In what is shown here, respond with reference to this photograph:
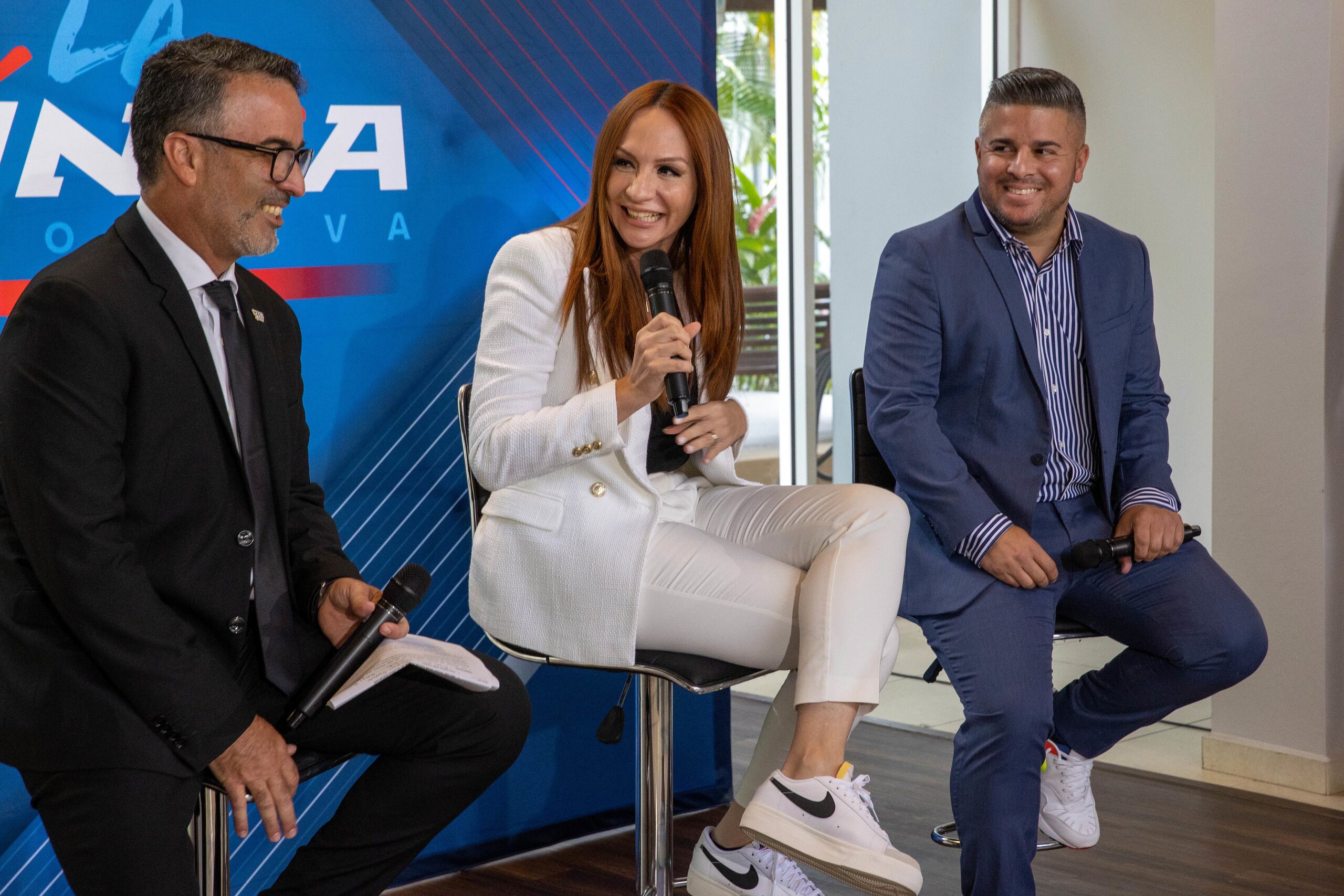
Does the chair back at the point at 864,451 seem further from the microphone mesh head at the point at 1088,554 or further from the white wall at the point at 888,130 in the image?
the white wall at the point at 888,130

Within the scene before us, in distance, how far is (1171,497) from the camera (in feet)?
8.76

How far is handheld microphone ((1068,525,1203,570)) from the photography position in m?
2.48

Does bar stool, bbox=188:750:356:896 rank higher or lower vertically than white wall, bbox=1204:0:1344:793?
lower

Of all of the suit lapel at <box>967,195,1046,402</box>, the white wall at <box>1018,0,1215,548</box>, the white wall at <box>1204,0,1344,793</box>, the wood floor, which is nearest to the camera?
the suit lapel at <box>967,195,1046,402</box>

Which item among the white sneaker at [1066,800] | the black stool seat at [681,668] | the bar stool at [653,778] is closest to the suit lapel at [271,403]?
the bar stool at [653,778]

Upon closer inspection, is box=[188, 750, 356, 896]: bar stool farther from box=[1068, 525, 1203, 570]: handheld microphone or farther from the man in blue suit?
box=[1068, 525, 1203, 570]: handheld microphone

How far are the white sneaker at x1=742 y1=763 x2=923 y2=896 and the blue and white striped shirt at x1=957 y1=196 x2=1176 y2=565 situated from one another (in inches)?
38.0

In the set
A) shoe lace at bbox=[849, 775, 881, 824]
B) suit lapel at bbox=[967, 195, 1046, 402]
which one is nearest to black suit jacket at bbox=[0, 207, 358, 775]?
shoe lace at bbox=[849, 775, 881, 824]

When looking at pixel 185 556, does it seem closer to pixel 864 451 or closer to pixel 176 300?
pixel 176 300

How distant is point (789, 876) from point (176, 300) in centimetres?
135

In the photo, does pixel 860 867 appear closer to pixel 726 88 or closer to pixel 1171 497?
pixel 1171 497

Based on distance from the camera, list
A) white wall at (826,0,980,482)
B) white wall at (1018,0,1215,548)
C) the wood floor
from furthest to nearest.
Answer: white wall at (826,0,980,482), white wall at (1018,0,1215,548), the wood floor

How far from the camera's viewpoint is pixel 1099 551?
248cm

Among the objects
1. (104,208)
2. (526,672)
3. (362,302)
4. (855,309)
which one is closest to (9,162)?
(104,208)
